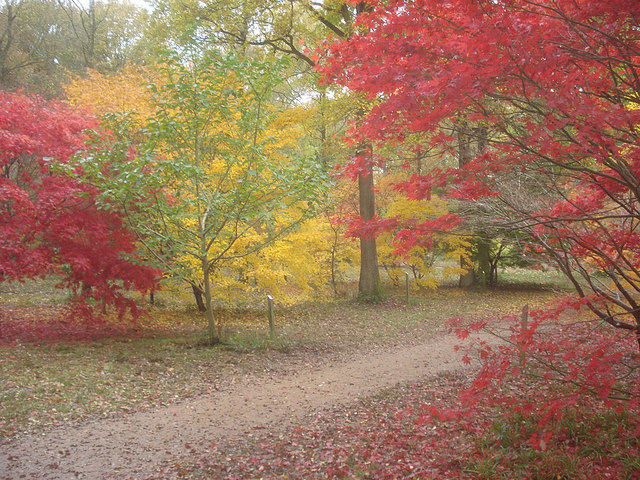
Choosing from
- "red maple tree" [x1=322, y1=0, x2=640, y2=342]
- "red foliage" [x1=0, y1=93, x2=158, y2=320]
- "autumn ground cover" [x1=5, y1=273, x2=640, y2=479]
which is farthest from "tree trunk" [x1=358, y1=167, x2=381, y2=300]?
"red maple tree" [x1=322, y1=0, x2=640, y2=342]

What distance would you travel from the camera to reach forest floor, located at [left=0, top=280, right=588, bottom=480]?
4.39 metres

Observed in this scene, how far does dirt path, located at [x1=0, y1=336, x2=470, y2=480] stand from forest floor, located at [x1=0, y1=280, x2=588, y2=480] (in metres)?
0.02

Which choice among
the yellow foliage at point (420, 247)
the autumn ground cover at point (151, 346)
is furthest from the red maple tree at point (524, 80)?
the yellow foliage at point (420, 247)

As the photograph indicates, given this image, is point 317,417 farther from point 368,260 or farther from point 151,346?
point 368,260

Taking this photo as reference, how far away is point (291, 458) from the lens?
4.41 meters

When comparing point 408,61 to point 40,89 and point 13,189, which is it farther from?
point 40,89

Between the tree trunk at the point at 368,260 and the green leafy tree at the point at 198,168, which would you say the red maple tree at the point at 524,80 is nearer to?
the green leafy tree at the point at 198,168

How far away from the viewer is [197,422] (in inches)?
211

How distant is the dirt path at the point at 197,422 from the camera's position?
4.12 metres

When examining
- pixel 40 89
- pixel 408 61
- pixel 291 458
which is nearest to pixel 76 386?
pixel 291 458

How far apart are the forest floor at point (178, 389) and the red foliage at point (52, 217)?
146 cm

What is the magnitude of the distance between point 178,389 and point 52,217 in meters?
3.69

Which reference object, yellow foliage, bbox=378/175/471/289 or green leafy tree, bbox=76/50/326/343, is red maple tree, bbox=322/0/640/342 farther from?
yellow foliage, bbox=378/175/471/289

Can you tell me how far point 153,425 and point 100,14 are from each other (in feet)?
81.4
